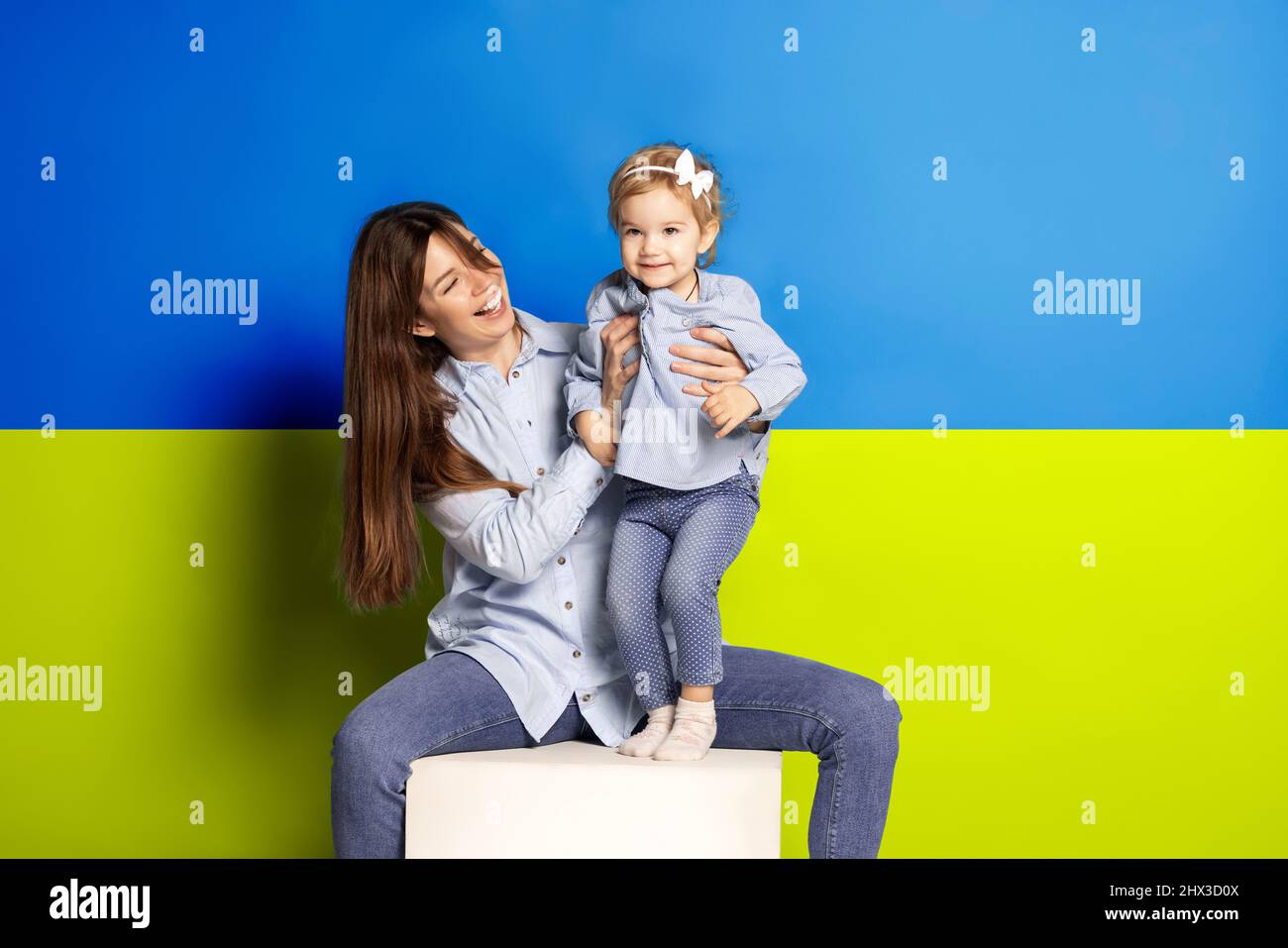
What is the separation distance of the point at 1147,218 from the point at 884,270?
59cm

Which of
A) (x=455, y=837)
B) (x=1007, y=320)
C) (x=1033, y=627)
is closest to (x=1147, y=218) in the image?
(x=1007, y=320)

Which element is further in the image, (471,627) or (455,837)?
(471,627)

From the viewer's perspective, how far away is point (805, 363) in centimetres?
272

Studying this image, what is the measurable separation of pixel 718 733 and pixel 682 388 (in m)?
0.57

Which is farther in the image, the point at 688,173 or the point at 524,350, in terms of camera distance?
the point at 524,350

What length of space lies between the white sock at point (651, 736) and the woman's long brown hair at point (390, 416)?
1.44 ft

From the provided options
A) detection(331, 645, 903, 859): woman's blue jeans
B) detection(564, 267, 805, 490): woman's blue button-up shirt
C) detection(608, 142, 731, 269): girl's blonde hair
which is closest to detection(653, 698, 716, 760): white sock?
detection(331, 645, 903, 859): woman's blue jeans

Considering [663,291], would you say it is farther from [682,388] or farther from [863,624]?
[863,624]

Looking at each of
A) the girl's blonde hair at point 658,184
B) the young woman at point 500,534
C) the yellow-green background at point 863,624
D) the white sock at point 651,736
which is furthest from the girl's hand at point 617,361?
the yellow-green background at point 863,624

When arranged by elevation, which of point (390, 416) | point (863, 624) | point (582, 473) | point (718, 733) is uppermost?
point (390, 416)

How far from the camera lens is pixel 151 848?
279cm

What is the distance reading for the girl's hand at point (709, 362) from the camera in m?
1.97

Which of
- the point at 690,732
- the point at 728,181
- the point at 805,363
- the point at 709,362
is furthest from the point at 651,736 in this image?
the point at 728,181
